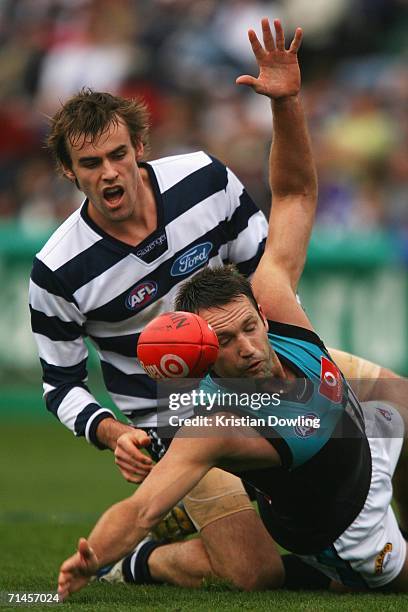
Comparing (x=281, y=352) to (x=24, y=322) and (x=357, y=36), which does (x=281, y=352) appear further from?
(x=357, y=36)

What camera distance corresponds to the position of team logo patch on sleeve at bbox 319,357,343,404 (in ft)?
17.5

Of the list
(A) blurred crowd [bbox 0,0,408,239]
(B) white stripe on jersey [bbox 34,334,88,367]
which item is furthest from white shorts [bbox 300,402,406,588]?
(A) blurred crowd [bbox 0,0,408,239]

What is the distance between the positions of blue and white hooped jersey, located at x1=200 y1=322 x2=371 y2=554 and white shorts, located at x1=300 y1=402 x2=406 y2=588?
64 millimetres

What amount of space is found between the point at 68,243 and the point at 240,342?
147cm

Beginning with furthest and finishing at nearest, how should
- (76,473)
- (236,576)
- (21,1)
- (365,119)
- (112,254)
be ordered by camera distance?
1. (21,1)
2. (365,119)
3. (76,473)
4. (112,254)
5. (236,576)

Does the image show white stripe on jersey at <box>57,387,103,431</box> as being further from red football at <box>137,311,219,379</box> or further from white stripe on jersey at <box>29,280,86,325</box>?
red football at <box>137,311,219,379</box>

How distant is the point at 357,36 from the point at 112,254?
10.3 metres

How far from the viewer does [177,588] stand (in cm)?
601

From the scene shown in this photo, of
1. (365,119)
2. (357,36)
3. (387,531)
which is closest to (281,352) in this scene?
(387,531)

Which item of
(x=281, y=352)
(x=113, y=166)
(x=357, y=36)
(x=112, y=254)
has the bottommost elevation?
(x=281, y=352)

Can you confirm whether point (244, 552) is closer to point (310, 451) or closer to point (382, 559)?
point (382, 559)

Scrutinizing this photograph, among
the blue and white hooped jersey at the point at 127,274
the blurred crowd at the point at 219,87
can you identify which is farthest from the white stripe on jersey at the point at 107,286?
the blurred crowd at the point at 219,87

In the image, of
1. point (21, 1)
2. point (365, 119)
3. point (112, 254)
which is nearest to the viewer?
point (112, 254)

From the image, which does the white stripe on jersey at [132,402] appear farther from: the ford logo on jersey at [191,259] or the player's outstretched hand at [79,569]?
the player's outstretched hand at [79,569]
